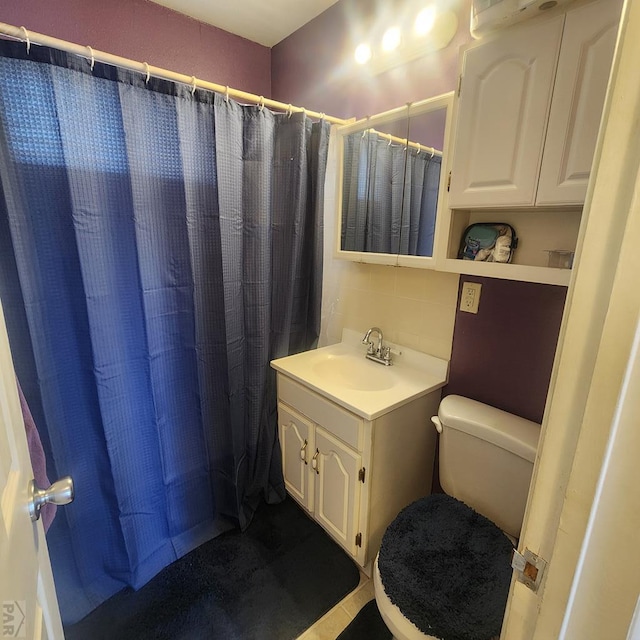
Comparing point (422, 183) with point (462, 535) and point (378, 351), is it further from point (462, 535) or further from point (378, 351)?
point (462, 535)

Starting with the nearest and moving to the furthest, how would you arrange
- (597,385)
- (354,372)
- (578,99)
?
(597,385), (578,99), (354,372)

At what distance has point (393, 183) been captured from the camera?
1465mm

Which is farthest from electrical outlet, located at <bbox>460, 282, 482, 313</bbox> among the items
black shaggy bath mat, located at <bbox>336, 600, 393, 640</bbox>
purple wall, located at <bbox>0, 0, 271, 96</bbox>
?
purple wall, located at <bbox>0, 0, 271, 96</bbox>

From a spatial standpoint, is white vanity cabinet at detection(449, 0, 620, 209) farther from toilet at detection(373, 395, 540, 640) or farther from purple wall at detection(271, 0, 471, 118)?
toilet at detection(373, 395, 540, 640)

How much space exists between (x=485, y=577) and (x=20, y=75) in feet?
6.26

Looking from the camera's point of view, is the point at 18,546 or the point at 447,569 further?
the point at 447,569

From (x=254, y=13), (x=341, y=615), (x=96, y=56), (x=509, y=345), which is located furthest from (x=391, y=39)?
(x=341, y=615)

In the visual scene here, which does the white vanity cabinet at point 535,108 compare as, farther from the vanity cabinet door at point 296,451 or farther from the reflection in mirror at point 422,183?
the vanity cabinet door at point 296,451

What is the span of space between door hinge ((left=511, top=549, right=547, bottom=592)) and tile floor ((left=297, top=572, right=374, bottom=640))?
114cm

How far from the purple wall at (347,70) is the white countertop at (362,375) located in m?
1.08

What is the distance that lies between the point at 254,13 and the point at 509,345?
1931 millimetres

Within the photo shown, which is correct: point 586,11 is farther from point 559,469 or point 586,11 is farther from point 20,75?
point 20,75

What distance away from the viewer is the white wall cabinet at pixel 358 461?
132cm

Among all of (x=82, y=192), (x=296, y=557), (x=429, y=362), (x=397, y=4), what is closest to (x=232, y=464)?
(x=296, y=557)
